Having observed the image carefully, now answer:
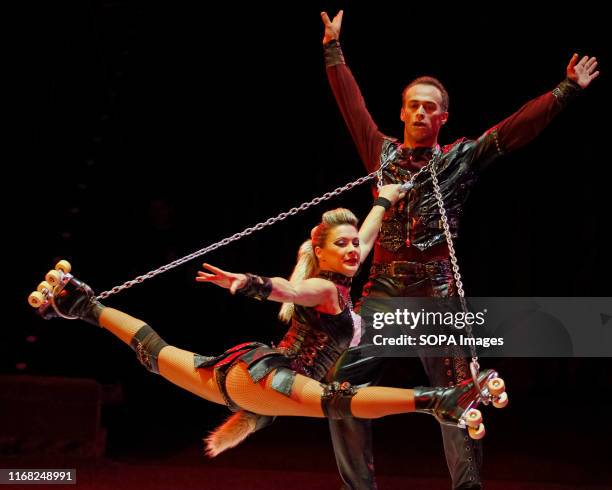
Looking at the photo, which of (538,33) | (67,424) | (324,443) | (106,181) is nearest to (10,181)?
(106,181)

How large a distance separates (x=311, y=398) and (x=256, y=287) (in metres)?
0.38

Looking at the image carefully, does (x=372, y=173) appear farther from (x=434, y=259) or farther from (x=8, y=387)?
(x=8, y=387)

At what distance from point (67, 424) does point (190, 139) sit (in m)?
1.81

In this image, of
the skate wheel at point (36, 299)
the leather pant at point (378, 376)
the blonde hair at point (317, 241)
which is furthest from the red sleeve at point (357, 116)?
the skate wheel at point (36, 299)

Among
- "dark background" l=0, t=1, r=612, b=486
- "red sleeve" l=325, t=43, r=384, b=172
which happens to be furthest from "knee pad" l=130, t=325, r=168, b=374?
"dark background" l=0, t=1, r=612, b=486

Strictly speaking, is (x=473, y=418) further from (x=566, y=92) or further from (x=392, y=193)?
(x=566, y=92)

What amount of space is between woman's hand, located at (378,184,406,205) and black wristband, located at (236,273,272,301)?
0.65m

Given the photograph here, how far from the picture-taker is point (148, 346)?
3018mm

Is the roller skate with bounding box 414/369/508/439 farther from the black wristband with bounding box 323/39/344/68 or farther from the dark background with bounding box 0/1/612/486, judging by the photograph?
the dark background with bounding box 0/1/612/486

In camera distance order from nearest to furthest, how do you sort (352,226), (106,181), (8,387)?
1. (352,226)
2. (8,387)
3. (106,181)

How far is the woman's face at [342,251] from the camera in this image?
2926mm

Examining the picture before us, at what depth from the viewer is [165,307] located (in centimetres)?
501

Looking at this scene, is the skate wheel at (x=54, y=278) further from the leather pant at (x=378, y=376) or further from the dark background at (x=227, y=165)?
the dark background at (x=227, y=165)

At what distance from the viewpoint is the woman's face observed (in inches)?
115
